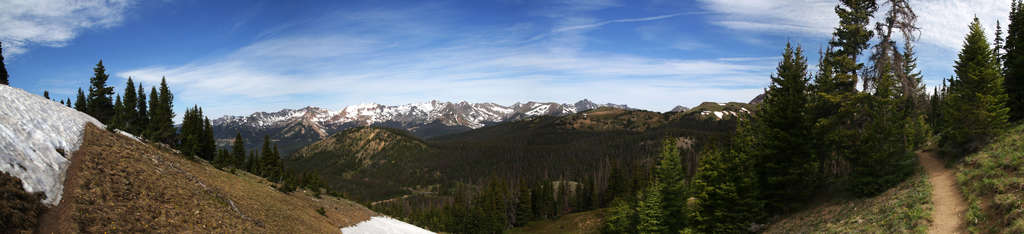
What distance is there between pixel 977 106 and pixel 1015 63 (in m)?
12.8

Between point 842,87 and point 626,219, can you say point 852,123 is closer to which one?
point 842,87

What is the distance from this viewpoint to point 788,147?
2934cm

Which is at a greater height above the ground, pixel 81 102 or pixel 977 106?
pixel 81 102

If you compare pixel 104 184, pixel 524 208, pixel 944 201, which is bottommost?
pixel 524 208

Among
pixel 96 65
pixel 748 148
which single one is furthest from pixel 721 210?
pixel 96 65

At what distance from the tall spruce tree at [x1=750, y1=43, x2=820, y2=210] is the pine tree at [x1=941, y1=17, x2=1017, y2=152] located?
7.54m

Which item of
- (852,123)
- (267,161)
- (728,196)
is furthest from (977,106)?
(267,161)

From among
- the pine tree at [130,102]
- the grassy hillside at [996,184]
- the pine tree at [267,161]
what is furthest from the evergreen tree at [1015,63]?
the pine tree at [130,102]

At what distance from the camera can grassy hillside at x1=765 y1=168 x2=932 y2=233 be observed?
17.5 metres

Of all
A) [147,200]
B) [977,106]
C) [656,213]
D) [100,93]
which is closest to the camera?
[147,200]

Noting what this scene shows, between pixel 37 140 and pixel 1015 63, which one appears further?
pixel 1015 63

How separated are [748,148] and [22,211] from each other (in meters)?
42.3

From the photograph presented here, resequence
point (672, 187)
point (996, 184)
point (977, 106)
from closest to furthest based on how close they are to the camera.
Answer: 1. point (996, 184)
2. point (977, 106)
3. point (672, 187)

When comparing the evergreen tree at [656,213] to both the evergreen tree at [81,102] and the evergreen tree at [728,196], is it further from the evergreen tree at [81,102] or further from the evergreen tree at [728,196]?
the evergreen tree at [81,102]
